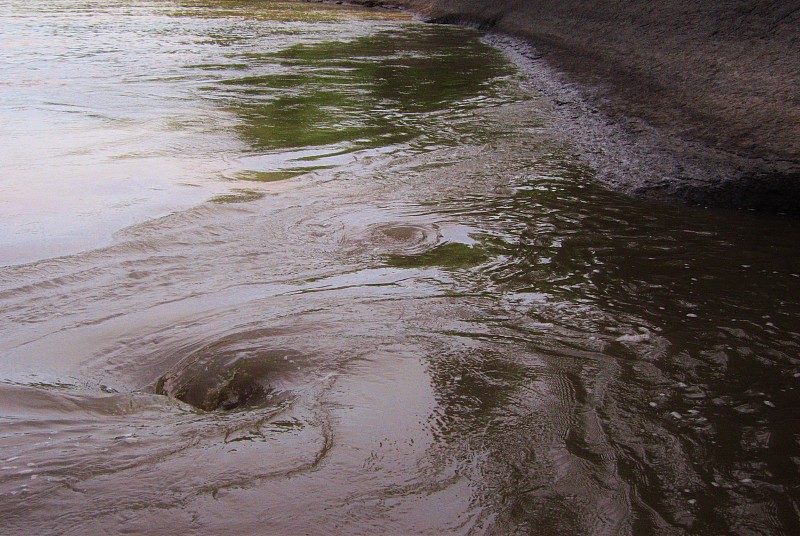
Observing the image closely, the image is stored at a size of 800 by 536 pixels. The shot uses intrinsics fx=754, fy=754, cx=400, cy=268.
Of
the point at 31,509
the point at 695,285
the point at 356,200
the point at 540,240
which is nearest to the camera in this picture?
the point at 31,509

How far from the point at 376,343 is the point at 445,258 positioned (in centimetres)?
117

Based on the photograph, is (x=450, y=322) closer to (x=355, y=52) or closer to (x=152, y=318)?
(x=152, y=318)

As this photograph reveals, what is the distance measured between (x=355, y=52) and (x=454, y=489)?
13.2 m

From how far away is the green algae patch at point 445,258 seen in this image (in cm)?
444

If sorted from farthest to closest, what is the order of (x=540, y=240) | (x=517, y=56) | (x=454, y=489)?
(x=517, y=56) → (x=540, y=240) → (x=454, y=489)

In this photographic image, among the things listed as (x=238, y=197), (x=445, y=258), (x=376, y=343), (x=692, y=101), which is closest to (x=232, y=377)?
(x=376, y=343)

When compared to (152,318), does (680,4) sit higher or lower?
higher

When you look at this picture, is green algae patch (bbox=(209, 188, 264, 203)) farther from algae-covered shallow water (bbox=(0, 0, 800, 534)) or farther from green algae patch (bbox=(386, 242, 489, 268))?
green algae patch (bbox=(386, 242, 489, 268))

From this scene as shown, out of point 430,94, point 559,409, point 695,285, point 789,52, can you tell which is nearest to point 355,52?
point 430,94

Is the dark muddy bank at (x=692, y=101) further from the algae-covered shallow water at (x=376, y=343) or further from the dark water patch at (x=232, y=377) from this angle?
the dark water patch at (x=232, y=377)

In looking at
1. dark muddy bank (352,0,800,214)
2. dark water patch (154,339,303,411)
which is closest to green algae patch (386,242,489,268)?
dark water patch (154,339,303,411)

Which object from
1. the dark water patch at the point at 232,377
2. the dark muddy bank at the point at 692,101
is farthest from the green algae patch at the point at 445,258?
the dark muddy bank at the point at 692,101

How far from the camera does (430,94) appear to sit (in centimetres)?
1020

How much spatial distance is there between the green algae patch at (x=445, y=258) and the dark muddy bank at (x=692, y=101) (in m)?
1.97
